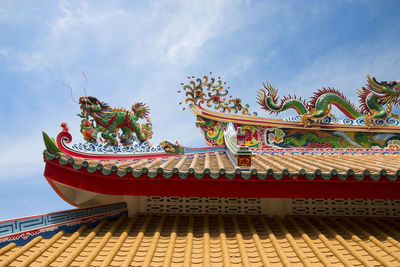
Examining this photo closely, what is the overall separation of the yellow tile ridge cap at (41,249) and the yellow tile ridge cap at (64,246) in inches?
7.4

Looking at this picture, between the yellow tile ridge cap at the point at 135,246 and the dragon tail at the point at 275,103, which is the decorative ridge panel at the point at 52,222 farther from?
the dragon tail at the point at 275,103

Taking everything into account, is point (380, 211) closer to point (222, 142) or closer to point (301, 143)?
point (301, 143)

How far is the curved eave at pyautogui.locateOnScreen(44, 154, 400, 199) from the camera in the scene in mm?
3738

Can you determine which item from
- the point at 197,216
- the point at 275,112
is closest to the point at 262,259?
the point at 197,216

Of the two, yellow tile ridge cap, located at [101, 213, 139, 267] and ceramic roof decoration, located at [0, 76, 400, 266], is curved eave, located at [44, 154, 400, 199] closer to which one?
ceramic roof decoration, located at [0, 76, 400, 266]

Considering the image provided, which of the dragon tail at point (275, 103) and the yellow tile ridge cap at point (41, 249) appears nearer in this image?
the yellow tile ridge cap at point (41, 249)

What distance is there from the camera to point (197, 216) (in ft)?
14.7

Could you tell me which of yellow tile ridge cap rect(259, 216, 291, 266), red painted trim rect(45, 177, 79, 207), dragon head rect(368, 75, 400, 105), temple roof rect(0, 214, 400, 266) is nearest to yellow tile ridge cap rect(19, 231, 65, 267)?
temple roof rect(0, 214, 400, 266)

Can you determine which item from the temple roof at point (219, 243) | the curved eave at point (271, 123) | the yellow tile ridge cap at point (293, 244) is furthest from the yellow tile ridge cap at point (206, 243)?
the curved eave at point (271, 123)

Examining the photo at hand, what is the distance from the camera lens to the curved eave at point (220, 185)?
3.74 metres

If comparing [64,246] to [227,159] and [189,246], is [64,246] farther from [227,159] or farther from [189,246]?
[227,159]

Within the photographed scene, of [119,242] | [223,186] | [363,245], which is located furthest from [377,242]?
[119,242]

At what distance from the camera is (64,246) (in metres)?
3.32

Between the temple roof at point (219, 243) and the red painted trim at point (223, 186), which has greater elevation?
the red painted trim at point (223, 186)
